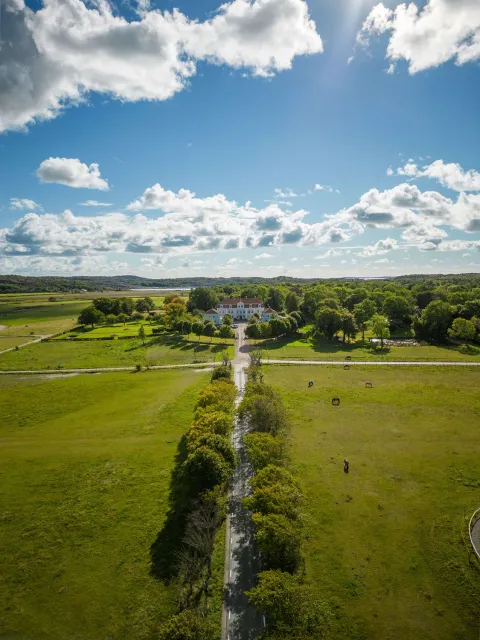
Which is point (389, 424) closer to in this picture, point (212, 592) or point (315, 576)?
point (315, 576)

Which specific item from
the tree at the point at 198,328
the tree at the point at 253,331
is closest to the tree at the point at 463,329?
the tree at the point at 253,331

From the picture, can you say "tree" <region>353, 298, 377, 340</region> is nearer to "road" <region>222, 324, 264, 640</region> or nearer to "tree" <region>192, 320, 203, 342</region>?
A: "tree" <region>192, 320, 203, 342</region>

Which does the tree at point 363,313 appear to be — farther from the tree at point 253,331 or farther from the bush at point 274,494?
the bush at point 274,494

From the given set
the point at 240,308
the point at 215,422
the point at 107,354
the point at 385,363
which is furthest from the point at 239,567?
the point at 240,308

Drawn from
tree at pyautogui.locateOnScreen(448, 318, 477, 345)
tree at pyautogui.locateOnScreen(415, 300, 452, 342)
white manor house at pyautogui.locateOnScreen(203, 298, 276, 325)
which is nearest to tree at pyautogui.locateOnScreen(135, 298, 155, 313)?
white manor house at pyautogui.locateOnScreen(203, 298, 276, 325)

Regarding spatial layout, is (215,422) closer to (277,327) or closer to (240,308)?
(277,327)

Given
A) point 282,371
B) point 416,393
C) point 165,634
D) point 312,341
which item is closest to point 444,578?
point 165,634

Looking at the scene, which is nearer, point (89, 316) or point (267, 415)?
point (267, 415)
